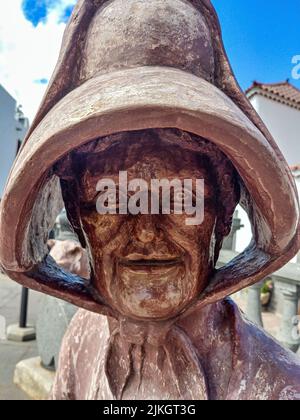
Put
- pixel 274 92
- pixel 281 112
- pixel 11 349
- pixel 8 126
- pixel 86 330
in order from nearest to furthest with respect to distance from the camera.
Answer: pixel 86 330 < pixel 11 349 < pixel 274 92 < pixel 281 112 < pixel 8 126

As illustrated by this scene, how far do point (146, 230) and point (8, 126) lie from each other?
54.7 ft

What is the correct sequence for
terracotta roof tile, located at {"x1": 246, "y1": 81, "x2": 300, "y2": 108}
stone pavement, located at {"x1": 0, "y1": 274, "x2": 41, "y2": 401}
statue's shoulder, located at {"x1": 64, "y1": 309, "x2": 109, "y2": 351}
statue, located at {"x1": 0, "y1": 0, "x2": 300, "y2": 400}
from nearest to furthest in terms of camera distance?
statue, located at {"x1": 0, "y1": 0, "x2": 300, "y2": 400} < statue's shoulder, located at {"x1": 64, "y1": 309, "x2": 109, "y2": 351} < stone pavement, located at {"x1": 0, "y1": 274, "x2": 41, "y2": 401} < terracotta roof tile, located at {"x1": 246, "y1": 81, "x2": 300, "y2": 108}

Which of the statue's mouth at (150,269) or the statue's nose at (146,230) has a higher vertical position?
the statue's nose at (146,230)

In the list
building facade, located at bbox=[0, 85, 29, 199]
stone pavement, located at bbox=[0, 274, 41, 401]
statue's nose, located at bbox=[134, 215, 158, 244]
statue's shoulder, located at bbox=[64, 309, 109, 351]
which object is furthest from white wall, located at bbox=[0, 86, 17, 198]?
statue's nose, located at bbox=[134, 215, 158, 244]

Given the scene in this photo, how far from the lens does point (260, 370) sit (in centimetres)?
79

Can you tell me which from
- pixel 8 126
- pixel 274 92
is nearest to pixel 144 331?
pixel 274 92

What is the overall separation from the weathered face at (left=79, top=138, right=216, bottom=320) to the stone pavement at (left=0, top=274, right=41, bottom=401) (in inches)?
72.0

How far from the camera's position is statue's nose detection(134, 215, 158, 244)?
66 centimetres

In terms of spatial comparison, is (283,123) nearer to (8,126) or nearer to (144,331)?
(144,331)

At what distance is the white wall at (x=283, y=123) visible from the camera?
8.21 meters

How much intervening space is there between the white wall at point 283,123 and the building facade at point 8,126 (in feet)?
32.2

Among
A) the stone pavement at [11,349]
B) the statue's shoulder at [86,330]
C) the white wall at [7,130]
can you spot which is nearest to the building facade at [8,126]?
the white wall at [7,130]

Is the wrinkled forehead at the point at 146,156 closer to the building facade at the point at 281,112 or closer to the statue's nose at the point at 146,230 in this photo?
the statue's nose at the point at 146,230

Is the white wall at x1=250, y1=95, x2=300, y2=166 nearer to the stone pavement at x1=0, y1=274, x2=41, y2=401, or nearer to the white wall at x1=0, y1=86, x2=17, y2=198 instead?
the stone pavement at x1=0, y1=274, x2=41, y2=401
